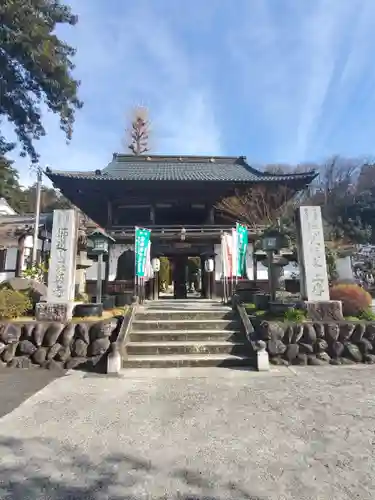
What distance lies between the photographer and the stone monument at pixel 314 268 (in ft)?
22.4

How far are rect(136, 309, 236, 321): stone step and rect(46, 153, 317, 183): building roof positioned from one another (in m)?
8.81

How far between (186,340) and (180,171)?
13.6m

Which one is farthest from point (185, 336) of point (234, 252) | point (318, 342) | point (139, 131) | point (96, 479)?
point (139, 131)

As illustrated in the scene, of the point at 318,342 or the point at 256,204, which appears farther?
the point at 256,204

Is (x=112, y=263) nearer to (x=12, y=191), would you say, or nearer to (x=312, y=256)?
(x=312, y=256)

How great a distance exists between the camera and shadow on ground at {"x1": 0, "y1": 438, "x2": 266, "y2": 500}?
6.84ft

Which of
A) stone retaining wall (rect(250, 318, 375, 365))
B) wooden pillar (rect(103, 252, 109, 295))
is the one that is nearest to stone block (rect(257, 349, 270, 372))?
stone retaining wall (rect(250, 318, 375, 365))

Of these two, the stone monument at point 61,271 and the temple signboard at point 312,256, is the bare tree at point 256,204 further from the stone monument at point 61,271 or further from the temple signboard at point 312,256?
the stone monument at point 61,271

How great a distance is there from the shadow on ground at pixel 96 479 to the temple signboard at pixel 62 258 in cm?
439

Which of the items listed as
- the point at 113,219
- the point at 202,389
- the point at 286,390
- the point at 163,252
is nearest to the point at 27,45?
the point at 113,219

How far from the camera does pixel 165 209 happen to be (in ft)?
54.5

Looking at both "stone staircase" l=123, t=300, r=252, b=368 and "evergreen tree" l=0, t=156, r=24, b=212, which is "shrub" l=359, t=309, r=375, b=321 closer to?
"stone staircase" l=123, t=300, r=252, b=368

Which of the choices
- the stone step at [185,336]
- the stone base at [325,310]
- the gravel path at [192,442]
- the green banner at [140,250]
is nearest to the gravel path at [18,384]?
the gravel path at [192,442]

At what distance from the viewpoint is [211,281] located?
49.4 feet
